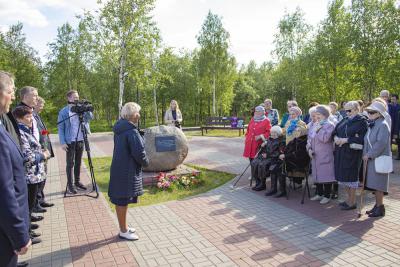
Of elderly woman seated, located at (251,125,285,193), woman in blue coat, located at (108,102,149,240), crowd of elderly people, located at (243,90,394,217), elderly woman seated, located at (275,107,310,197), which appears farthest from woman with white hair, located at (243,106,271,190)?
woman in blue coat, located at (108,102,149,240)

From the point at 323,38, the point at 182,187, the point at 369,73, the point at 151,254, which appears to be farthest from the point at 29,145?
the point at 323,38

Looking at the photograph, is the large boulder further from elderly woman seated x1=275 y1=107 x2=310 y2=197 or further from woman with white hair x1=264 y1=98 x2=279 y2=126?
elderly woman seated x1=275 y1=107 x2=310 y2=197

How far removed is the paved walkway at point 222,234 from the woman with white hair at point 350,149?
0.54 meters

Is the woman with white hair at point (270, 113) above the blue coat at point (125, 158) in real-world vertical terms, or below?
above

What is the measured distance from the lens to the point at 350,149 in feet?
19.5

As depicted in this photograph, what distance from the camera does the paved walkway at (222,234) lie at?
4273 mm

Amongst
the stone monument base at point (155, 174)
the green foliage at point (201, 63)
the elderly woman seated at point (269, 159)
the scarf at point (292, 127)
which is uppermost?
the green foliage at point (201, 63)

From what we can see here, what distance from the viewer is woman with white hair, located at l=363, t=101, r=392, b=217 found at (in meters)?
5.47

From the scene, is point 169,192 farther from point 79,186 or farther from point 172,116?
point 172,116

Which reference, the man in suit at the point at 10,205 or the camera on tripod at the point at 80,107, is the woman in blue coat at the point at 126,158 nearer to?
the man in suit at the point at 10,205

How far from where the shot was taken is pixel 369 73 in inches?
648

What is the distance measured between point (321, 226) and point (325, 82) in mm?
22180

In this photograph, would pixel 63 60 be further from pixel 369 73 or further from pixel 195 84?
pixel 369 73

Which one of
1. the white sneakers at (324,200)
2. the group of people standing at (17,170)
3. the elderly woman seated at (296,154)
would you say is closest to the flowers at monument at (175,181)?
the elderly woman seated at (296,154)
